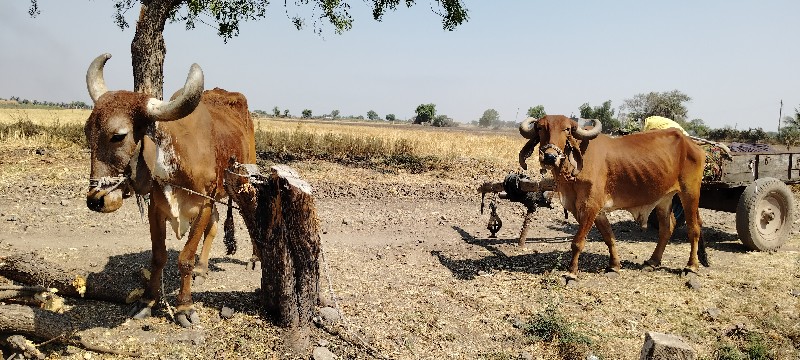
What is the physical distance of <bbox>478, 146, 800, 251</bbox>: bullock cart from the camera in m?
7.70

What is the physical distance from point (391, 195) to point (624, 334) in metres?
7.44

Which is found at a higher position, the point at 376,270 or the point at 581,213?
the point at 581,213

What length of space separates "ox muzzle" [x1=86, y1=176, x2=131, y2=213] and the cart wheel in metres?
8.29

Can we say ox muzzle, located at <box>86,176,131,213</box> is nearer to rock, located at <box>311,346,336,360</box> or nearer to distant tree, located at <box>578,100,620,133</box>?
rock, located at <box>311,346,336,360</box>

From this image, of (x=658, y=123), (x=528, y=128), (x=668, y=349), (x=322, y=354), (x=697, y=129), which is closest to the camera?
(x=668, y=349)

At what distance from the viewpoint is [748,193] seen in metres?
7.69

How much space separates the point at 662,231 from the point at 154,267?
659 centimetres

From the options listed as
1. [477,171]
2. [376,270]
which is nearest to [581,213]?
[376,270]

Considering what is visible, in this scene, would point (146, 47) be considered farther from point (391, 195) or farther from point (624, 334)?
point (624, 334)

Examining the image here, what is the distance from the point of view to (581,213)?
638 cm


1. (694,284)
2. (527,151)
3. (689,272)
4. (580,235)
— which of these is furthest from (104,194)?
(689,272)

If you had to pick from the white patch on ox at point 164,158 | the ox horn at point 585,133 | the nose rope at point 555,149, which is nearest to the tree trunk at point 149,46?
the white patch on ox at point 164,158

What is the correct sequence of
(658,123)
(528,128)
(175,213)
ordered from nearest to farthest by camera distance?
(175,213), (528,128), (658,123)

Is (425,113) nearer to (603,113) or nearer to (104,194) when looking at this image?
(603,113)
